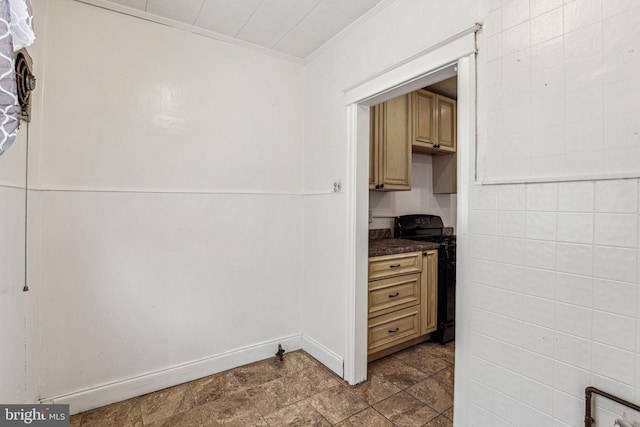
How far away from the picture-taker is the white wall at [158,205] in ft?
5.87

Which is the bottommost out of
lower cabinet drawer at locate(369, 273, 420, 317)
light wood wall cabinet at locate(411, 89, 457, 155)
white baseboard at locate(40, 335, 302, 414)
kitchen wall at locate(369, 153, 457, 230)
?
white baseboard at locate(40, 335, 302, 414)

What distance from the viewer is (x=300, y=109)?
8.71 feet

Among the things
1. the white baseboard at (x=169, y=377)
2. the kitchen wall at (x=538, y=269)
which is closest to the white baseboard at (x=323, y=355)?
the white baseboard at (x=169, y=377)

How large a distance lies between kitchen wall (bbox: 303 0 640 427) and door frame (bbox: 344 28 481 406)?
0.11ft

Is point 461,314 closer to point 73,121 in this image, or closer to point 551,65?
point 551,65

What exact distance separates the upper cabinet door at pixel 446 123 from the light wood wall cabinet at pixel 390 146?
531 mm

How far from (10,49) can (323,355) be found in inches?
94.3

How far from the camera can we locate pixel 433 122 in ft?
10.4

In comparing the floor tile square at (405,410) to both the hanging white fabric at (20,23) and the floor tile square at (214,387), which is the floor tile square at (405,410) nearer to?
the floor tile square at (214,387)

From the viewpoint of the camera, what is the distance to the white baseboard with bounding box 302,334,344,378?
7.34ft

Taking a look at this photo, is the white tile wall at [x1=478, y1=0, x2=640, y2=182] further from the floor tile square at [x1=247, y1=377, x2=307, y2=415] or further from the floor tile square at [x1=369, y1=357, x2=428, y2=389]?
the floor tile square at [x1=247, y1=377, x2=307, y2=415]

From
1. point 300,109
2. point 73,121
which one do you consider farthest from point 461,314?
point 73,121

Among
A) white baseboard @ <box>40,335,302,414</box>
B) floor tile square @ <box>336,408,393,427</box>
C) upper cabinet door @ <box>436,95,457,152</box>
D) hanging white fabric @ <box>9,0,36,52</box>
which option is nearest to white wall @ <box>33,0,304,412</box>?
white baseboard @ <box>40,335,302,414</box>

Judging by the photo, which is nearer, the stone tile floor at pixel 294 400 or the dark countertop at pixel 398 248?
the stone tile floor at pixel 294 400
